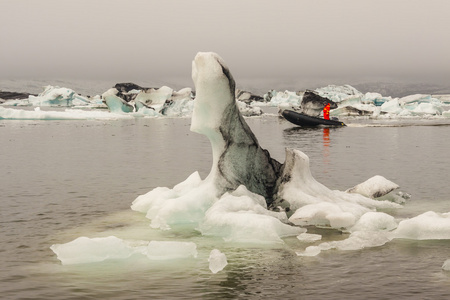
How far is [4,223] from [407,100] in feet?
340

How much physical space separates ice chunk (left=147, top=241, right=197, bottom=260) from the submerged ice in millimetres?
18

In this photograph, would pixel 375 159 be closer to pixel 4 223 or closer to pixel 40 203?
pixel 40 203

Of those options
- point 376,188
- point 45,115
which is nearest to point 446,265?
point 376,188

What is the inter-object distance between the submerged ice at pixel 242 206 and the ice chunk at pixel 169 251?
0.06ft

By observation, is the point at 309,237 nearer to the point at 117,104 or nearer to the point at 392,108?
the point at 117,104

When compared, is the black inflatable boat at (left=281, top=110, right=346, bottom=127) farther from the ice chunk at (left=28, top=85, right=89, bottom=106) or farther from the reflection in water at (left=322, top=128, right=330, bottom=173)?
the ice chunk at (left=28, top=85, right=89, bottom=106)

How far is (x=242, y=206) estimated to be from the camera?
13.3 meters

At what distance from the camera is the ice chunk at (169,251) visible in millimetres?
10484

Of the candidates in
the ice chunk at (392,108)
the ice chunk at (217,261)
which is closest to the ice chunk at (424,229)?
the ice chunk at (217,261)

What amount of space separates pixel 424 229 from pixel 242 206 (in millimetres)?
3942

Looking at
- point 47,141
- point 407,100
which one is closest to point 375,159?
point 47,141

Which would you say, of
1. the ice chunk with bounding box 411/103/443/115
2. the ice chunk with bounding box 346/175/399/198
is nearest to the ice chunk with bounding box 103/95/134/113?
the ice chunk with bounding box 411/103/443/115

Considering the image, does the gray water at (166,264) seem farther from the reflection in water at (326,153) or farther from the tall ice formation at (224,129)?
the tall ice formation at (224,129)

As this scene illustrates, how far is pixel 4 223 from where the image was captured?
1377 centimetres
